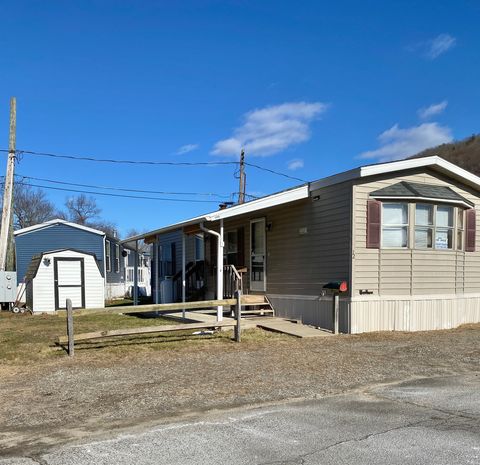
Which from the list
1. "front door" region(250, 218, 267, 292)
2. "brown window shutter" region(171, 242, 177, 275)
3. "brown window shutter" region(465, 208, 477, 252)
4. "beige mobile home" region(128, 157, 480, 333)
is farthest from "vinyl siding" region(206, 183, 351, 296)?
"brown window shutter" region(171, 242, 177, 275)

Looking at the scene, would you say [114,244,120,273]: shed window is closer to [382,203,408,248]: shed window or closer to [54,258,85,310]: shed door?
[54,258,85,310]: shed door

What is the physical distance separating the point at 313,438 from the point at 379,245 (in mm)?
7395

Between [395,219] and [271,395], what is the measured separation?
266 inches

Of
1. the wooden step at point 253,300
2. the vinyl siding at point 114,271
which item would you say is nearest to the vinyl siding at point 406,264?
the wooden step at point 253,300

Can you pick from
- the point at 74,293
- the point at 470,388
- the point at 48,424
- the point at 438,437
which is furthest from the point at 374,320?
the point at 74,293

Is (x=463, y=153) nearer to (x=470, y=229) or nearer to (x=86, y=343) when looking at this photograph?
(x=470, y=229)

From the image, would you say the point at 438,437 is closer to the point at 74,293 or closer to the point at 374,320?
the point at 374,320

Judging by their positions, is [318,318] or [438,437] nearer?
[438,437]

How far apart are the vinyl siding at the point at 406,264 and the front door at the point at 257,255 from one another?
3.63 m

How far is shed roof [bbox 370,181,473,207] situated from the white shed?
1218cm

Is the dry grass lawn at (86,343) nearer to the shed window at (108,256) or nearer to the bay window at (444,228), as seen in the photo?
the bay window at (444,228)

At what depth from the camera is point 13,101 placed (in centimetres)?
1977

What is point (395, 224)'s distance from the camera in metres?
11.5

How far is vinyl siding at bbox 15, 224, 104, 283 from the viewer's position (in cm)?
2452
